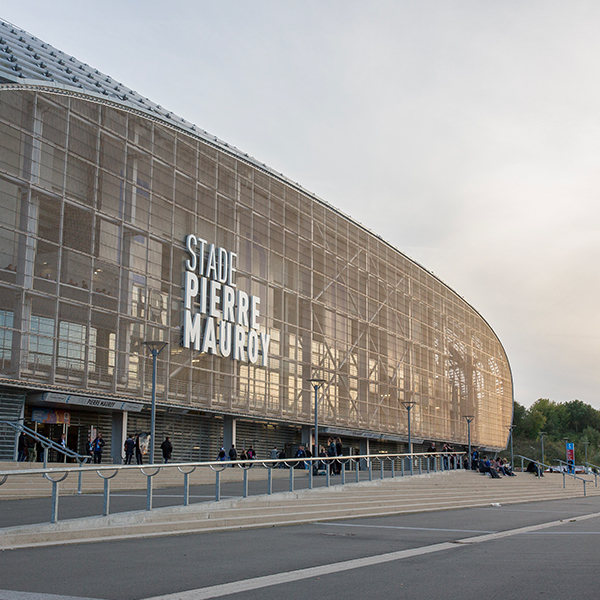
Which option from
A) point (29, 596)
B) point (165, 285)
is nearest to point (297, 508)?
point (29, 596)

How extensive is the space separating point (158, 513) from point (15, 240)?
21.9 metres

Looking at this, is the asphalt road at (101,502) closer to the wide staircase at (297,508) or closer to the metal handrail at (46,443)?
the wide staircase at (297,508)

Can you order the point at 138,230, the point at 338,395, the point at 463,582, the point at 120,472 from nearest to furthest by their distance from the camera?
the point at 463,582, the point at 120,472, the point at 138,230, the point at 338,395

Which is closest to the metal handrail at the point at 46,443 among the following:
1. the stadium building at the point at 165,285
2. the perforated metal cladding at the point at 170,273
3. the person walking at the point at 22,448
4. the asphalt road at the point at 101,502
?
the person walking at the point at 22,448

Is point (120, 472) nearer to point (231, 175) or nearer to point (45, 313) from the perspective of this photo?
point (45, 313)

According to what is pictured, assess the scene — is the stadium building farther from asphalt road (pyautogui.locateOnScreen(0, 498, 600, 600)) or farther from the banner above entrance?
asphalt road (pyautogui.locateOnScreen(0, 498, 600, 600))

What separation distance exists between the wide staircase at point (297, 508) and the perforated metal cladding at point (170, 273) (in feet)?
54.0

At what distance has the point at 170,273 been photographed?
39594mm

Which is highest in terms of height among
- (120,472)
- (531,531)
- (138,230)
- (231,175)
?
(231,175)

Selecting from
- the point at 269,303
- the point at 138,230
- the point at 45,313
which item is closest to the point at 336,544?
the point at 45,313

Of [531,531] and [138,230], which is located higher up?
[138,230]

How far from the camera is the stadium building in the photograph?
32.6 metres

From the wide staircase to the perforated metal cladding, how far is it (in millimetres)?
16465

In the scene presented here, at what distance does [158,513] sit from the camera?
43.1 ft
